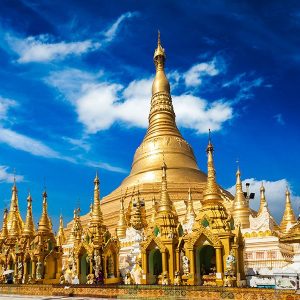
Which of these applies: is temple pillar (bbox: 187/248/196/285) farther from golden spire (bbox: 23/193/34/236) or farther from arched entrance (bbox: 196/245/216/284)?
golden spire (bbox: 23/193/34/236)

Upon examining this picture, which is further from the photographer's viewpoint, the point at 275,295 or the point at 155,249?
the point at 155,249

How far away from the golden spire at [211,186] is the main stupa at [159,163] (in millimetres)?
19413

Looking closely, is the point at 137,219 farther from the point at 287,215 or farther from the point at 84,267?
the point at 287,215

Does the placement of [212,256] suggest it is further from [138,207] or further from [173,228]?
[138,207]

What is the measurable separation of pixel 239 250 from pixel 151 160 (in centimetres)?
3344

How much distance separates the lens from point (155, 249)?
23891 mm

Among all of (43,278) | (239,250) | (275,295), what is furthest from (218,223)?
(43,278)

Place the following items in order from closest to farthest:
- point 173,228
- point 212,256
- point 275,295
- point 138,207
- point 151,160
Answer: point 275,295
point 212,256
point 173,228
point 138,207
point 151,160

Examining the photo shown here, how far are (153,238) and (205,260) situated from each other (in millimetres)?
3017

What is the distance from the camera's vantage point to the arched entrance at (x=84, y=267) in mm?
27719

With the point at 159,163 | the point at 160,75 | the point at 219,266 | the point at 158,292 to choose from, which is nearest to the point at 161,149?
the point at 159,163

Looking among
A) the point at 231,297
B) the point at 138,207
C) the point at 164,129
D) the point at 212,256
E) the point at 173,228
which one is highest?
the point at 164,129

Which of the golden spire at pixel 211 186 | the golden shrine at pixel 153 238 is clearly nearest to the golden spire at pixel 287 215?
the golden shrine at pixel 153 238

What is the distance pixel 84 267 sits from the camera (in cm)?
2805
